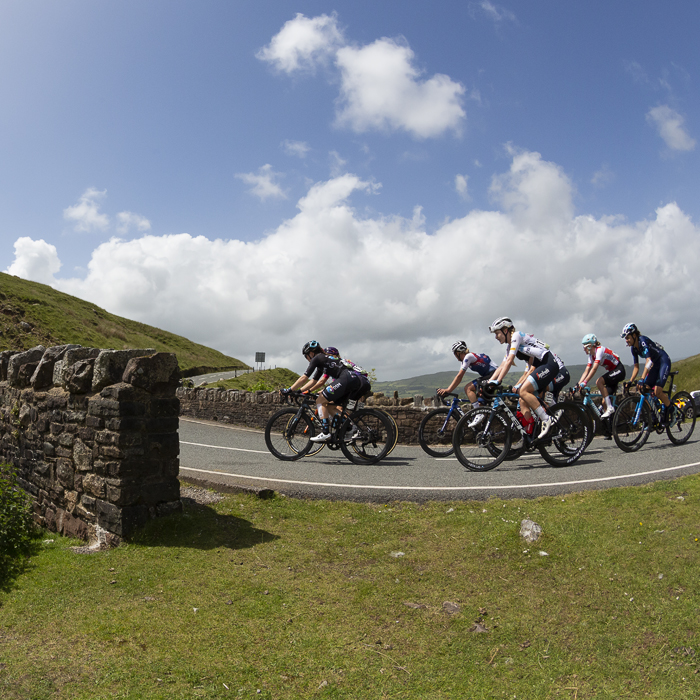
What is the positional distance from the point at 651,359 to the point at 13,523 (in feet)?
36.6

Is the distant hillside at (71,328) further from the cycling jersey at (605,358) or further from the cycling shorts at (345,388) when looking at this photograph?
the cycling jersey at (605,358)

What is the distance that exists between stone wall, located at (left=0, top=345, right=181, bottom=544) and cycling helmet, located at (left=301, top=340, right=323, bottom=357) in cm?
489

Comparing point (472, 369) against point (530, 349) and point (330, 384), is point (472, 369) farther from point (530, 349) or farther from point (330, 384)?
point (330, 384)

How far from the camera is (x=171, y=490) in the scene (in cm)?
607

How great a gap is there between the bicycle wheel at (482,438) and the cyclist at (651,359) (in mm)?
3972

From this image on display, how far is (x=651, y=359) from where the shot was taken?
35.5ft

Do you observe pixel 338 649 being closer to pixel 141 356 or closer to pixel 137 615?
pixel 137 615

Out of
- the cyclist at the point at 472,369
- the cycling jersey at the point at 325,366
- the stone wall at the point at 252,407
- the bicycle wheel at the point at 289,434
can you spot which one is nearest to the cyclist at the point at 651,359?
the cyclist at the point at 472,369

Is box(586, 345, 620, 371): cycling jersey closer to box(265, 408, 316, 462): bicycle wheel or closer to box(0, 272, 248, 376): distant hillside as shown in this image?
box(265, 408, 316, 462): bicycle wheel

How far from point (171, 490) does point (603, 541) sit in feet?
15.0

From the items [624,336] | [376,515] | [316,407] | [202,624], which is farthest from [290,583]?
[624,336]

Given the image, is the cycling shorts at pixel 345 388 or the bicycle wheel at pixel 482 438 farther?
the cycling shorts at pixel 345 388

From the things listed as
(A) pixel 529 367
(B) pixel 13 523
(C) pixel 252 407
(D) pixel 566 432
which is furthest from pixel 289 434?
(C) pixel 252 407

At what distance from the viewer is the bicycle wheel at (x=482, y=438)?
8844mm
